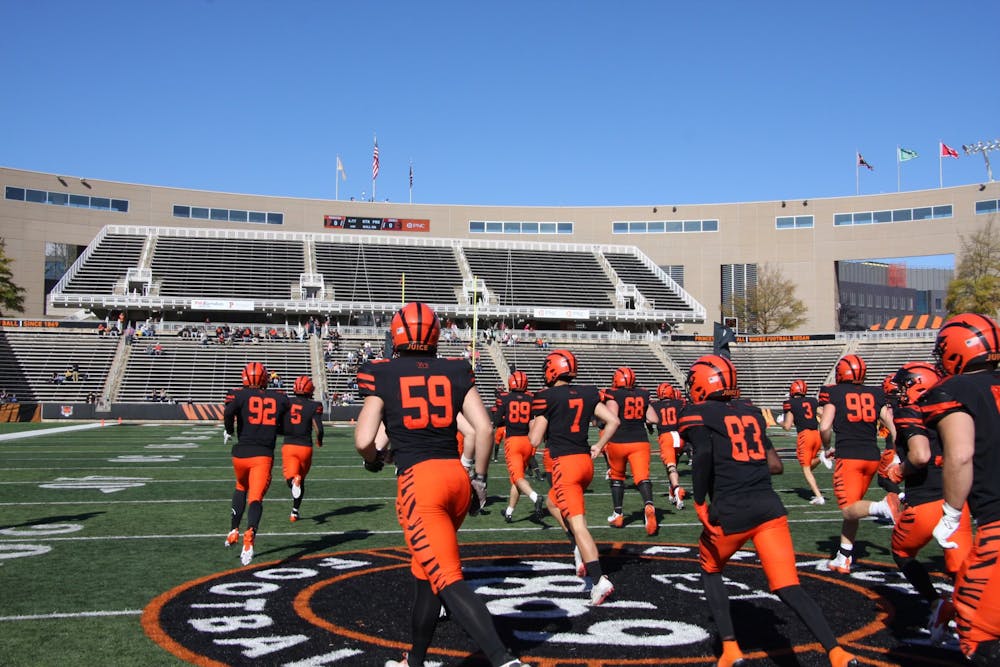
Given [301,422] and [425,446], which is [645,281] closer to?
[301,422]

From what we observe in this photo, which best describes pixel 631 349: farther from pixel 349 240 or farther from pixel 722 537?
pixel 722 537

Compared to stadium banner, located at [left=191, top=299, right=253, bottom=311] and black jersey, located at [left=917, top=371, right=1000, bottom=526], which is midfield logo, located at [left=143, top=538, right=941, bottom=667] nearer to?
black jersey, located at [left=917, top=371, right=1000, bottom=526]

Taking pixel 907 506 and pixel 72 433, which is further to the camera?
pixel 72 433

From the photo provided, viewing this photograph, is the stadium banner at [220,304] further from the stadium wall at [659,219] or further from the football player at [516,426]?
the football player at [516,426]

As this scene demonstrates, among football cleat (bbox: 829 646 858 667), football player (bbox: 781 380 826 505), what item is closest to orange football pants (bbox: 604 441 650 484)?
football player (bbox: 781 380 826 505)

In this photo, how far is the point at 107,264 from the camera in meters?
49.1

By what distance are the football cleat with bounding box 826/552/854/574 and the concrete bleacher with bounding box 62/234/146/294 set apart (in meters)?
46.4

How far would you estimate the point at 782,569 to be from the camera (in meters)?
5.18

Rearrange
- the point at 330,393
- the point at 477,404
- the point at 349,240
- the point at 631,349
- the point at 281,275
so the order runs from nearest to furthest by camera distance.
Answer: the point at 477,404 < the point at 330,393 < the point at 631,349 < the point at 281,275 < the point at 349,240

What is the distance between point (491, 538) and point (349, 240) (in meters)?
48.6

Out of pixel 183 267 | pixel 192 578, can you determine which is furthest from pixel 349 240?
pixel 192 578

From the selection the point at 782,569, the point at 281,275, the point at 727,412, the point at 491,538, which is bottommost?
the point at 491,538

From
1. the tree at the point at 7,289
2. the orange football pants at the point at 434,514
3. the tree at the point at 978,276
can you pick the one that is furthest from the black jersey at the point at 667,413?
the tree at the point at 7,289

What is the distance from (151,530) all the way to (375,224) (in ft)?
169
